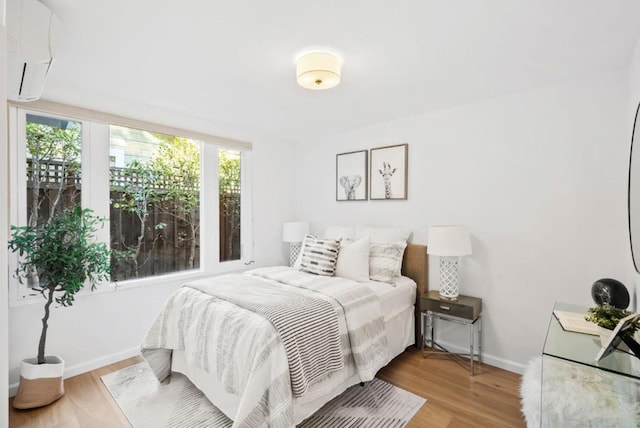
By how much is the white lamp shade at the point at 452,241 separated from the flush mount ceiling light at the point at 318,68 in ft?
5.12

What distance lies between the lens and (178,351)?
243 centimetres

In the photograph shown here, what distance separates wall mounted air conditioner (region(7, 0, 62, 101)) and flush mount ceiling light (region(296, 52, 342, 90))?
52.2 inches

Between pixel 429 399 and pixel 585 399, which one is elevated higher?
pixel 585 399

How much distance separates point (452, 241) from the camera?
2.61 m

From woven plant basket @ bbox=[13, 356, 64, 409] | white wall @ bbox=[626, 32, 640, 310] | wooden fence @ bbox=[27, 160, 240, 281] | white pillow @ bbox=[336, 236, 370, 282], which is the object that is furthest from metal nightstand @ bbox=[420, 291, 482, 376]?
woven plant basket @ bbox=[13, 356, 64, 409]

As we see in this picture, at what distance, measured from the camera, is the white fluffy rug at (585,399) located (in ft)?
4.36

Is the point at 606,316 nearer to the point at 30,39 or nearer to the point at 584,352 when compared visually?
the point at 584,352

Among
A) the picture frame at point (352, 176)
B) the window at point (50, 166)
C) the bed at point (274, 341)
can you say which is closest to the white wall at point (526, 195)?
the picture frame at point (352, 176)

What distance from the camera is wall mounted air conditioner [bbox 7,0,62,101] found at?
1.46 meters

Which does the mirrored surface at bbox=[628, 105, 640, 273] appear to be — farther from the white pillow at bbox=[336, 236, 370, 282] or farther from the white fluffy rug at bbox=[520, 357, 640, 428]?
the white pillow at bbox=[336, 236, 370, 282]

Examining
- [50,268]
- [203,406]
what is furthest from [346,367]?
[50,268]

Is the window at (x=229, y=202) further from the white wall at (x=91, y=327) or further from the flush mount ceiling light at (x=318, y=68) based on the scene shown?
the flush mount ceiling light at (x=318, y=68)

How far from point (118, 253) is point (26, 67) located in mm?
1734

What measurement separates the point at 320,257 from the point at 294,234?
0.99m
